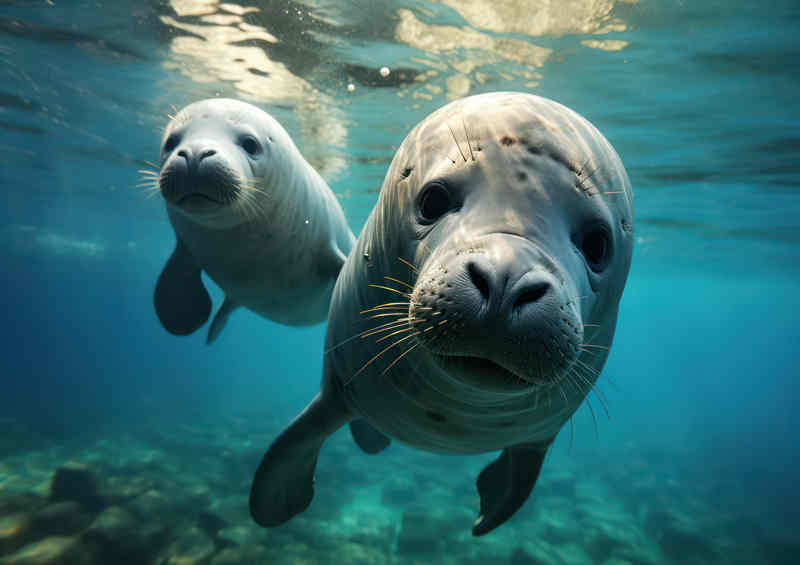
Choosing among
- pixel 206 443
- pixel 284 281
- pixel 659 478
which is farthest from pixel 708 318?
pixel 284 281

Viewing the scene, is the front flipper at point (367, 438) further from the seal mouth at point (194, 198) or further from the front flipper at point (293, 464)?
the seal mouth at point (194, 198)

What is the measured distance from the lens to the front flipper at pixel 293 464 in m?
2.93

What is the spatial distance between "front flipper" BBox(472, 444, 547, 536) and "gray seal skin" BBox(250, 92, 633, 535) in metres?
0.06

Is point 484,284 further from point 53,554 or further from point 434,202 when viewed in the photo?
point 53,554

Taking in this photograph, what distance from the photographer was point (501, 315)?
122cm

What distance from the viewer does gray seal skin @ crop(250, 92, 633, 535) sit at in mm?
1290

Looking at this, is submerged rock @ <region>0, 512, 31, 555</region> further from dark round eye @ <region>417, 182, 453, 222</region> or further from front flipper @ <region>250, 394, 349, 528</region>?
dark round eye @ <region>417, 182, 453, 222</region>

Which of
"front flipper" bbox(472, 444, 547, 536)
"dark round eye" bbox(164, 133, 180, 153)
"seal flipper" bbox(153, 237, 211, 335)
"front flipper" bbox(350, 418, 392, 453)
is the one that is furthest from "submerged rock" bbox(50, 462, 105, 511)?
"front flipper" bbox(472, 444, 547, 536)

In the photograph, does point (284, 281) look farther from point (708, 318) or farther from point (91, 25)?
point (708, 318)

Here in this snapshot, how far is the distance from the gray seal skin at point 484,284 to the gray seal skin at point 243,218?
1511 mm

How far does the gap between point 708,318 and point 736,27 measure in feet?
214

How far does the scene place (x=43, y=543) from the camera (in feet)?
20.9

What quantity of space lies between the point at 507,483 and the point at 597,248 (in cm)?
227

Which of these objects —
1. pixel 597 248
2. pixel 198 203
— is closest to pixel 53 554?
pixel 198 203
